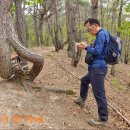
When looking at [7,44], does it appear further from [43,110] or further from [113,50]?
[113,50]

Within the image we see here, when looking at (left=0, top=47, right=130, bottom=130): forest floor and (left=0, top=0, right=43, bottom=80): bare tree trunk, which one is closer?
(left=0, top=47, right=130, bottom=130): forest floor

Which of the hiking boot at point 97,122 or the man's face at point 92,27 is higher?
the man's face at point 92,27

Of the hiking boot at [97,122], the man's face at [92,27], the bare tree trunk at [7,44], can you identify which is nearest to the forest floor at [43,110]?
the hiking boot at [97,122]

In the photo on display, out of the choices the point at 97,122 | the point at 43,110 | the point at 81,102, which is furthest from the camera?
the point at 81,102

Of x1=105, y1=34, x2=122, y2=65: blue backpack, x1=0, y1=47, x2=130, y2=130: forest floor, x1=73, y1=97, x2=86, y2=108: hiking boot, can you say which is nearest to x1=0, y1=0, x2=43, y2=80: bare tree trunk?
x1=0, y1=47, x2=130, y2=130: forest floor

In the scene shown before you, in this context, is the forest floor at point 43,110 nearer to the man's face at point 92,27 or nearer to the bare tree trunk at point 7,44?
the bare tree trunk at point 7,44

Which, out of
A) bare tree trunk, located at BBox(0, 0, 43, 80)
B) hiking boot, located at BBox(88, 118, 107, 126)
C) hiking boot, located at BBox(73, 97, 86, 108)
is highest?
bare tree trunk, located at BBox(0, 0, 43, 80)

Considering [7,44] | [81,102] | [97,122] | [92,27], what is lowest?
[97,122]

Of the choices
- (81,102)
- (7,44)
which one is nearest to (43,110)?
(81,102)

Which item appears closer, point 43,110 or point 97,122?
point 97,122

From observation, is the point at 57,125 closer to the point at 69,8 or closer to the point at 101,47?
the point at 101,47

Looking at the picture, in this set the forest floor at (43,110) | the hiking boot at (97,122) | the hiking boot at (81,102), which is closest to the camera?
the forest floor at (43,110)

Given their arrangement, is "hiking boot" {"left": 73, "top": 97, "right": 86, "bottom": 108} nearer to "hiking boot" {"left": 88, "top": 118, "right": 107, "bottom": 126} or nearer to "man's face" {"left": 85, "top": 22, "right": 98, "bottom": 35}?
"hiking boot" {"left": 88, "top": 118, "right": 107, "bottom": 126}

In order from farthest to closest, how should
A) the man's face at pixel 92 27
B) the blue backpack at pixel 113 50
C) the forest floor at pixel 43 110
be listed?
1. the man's face at pixel 92 27
2. the blue backpack at pixel 113 50
3. the forest floor at pixel 43 110
